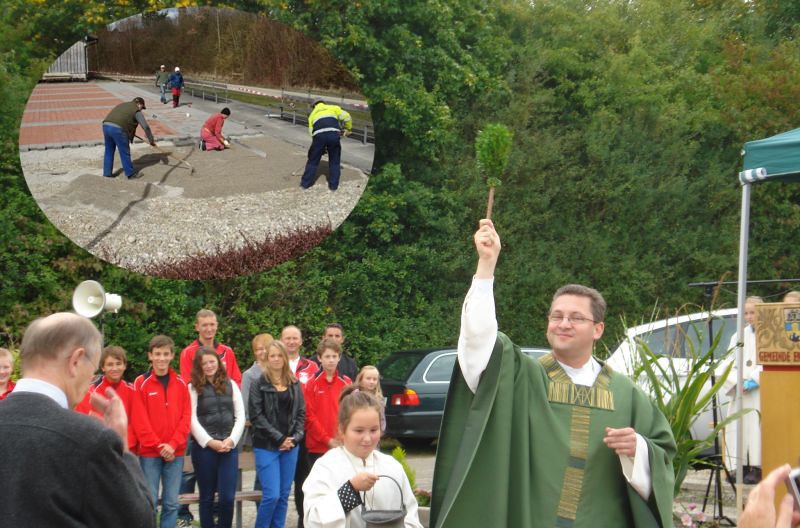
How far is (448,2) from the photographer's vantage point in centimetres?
1975

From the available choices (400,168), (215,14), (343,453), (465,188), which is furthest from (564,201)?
(343,453)

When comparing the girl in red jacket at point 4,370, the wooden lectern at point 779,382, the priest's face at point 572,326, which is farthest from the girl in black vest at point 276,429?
the priest's face at point 572,326

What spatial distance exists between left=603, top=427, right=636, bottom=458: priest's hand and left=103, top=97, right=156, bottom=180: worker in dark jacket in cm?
704

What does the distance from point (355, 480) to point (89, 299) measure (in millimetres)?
6519

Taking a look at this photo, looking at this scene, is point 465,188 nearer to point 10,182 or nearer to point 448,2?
point 448,2

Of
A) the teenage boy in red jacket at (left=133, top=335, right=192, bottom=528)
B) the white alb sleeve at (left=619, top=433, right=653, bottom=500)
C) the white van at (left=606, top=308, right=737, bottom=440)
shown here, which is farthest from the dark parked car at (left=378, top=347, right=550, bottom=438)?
the white alb sleeve at (left=619, top=433, right=653, bottom=500)

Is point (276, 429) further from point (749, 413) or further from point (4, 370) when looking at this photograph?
point (749, 413)

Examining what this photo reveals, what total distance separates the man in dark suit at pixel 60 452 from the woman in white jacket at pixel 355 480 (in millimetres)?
1647

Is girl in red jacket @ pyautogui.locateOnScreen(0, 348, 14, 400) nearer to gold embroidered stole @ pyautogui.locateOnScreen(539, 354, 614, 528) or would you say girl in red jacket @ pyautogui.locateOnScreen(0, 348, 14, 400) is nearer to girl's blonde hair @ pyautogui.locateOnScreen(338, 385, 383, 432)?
girl's blonde hair @ pyautogui.locateOnScreen(338, 385, 383, 432)

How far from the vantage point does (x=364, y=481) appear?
4980 mm

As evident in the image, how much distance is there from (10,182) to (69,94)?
5.40 m

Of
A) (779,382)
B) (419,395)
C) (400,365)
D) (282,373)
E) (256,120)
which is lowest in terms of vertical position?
(419,395)

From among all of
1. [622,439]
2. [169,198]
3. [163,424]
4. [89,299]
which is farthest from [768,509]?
[89,299]

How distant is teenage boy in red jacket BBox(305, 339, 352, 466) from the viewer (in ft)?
30.7
